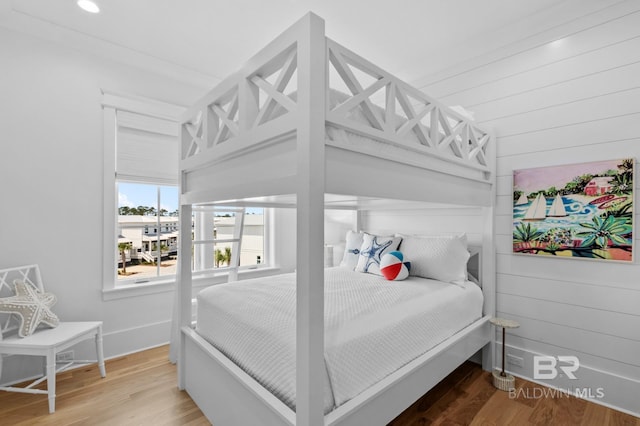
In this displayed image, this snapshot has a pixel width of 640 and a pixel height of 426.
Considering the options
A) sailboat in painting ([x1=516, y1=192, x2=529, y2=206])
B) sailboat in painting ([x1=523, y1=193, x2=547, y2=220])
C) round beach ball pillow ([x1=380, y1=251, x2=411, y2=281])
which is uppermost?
sailboat in painting ([x1=516, y1=192, x2=529, y2=206])

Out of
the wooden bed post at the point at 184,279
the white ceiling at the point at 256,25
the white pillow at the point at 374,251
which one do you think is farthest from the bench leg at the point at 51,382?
the white ceiling at the point at 256,25

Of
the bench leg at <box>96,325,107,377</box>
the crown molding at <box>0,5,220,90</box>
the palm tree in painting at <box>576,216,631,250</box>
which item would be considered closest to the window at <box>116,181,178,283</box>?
the bench leg at <box>96,325,107,377</box>

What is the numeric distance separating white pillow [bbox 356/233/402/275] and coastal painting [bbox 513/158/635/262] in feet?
3.06

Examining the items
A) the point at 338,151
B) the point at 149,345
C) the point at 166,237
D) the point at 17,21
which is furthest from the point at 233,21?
the point at 149,345

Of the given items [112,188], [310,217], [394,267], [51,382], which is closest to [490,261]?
[394,267]

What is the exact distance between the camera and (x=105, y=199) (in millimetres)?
2523

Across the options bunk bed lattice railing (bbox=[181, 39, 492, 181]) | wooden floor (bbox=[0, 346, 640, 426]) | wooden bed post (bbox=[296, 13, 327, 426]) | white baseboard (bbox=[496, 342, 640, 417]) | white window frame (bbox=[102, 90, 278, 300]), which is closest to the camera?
wooden bed post (bbox=[296, 13, 327, 426])

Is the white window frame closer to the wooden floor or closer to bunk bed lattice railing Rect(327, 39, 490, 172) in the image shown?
the wooden floor

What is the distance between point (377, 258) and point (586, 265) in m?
1.40

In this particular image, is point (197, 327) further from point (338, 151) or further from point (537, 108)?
point (537, 108)

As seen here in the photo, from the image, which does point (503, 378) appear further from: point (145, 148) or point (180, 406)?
point (145, 148)

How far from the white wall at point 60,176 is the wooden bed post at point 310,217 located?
7.48ft

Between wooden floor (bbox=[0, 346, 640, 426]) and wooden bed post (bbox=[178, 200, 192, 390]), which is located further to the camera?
wooden bed post (bbox=[178, 200, 192, 390])

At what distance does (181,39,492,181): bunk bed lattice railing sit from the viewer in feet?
3.74
